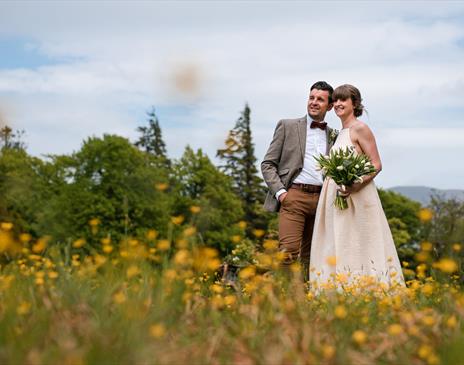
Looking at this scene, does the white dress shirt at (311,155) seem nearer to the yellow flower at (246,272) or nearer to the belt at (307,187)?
the belt at (307,187)

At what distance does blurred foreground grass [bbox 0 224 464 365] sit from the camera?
3.23 metres

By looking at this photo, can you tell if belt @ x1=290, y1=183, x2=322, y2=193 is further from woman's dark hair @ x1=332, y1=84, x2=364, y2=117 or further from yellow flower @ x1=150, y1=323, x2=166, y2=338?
yellow flower @ x1=150, y1=323, x2=166, y2=338

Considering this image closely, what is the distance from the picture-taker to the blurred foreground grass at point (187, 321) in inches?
127

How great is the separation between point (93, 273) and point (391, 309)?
6.08 ft

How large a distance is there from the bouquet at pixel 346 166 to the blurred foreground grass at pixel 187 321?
265 cm

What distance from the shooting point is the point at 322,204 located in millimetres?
7980

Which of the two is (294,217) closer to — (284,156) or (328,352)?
(284,156)

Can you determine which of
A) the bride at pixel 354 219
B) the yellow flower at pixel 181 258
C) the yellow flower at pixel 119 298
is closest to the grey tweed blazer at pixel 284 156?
the bride at pixel 354 219

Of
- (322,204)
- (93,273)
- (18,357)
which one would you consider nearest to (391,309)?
(93,273)

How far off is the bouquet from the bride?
153 mm

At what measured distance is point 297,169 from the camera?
26.9 ft

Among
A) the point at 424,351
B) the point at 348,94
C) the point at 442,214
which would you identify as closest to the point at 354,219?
the point at 348,94

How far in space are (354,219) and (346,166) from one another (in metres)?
0.69

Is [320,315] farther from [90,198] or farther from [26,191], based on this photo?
[26,191]
